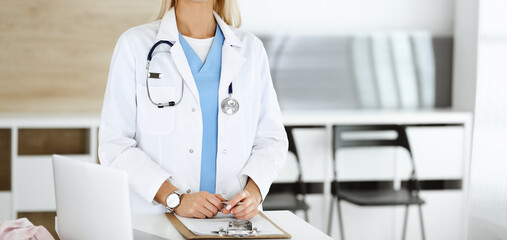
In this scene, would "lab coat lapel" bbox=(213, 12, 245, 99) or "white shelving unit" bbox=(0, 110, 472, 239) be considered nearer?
"lab coat lapel" bbox=(213, 12, 245, 99)

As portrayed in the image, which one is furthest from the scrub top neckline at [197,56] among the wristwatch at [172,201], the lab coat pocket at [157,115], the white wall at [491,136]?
the white wall at [491,136]

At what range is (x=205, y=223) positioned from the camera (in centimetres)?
180

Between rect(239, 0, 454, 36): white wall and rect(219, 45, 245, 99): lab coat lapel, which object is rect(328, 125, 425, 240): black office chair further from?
rect(219, 45, 245, 99): lab coat lapel

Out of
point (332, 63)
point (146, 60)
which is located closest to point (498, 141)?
point (332, 63)

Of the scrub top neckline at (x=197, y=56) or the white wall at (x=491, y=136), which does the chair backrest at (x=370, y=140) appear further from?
the scrub top neckline at (x=197, y=56)

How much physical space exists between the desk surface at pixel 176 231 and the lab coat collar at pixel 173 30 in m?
0.57

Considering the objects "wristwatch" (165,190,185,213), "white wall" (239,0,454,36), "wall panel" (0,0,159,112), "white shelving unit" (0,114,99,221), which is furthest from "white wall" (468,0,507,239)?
"wristwatch" (165,190,185,213)

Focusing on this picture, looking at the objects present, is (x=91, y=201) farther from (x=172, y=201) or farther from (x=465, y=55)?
(x=465, y=55)

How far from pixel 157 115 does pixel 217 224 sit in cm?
46

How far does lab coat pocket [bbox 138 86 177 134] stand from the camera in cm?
→ 207

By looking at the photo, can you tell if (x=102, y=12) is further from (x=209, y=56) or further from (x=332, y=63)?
(x=209, y=56)

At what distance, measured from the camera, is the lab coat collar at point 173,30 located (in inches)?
83.3

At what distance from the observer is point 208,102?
2109 mm

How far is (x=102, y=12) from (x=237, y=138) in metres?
2.68
